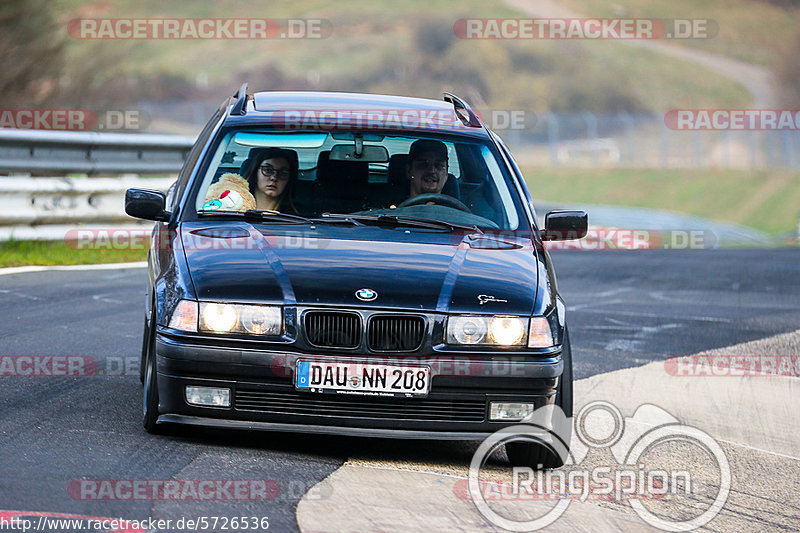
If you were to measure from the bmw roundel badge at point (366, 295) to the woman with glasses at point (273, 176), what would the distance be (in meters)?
1.36

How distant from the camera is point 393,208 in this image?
6.91 meters

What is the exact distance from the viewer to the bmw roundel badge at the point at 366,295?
566 cm

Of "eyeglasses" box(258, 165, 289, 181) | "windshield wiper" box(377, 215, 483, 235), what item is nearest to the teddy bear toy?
"eyeglasses" box(258, 165, 289, 181)

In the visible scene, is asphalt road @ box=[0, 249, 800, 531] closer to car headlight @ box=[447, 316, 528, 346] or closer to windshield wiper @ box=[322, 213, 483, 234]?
car headlight @ box=[447, 316, 528, 346]

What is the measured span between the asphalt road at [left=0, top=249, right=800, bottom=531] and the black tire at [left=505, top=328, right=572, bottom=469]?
413 mm

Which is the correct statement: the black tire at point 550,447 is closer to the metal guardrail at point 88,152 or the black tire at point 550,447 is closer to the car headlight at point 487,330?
the car headlight at point 487,330

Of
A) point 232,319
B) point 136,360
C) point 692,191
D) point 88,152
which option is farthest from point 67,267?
point 692,191

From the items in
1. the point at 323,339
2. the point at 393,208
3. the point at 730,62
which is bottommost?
the point at 323,339

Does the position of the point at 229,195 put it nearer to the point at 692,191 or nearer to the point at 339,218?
the point at 339,218

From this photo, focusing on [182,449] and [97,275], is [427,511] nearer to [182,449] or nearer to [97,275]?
[182,449]

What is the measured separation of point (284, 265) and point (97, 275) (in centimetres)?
686

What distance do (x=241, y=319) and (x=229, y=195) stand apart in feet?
4.50

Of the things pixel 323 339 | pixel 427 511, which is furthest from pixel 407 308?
pixel 427 511

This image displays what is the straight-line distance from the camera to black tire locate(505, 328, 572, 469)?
19.4 feet
